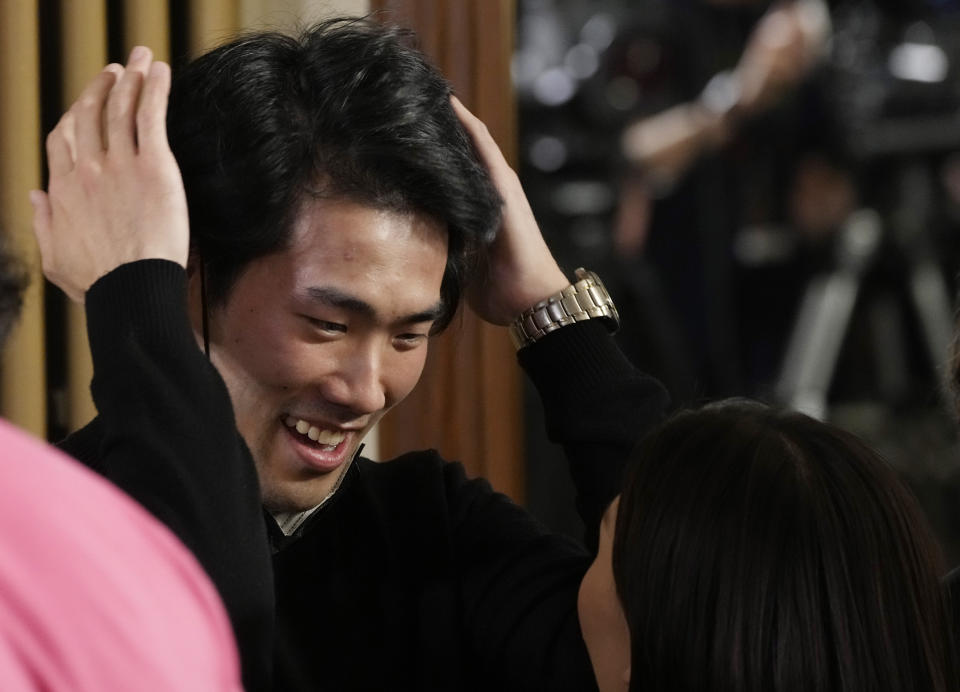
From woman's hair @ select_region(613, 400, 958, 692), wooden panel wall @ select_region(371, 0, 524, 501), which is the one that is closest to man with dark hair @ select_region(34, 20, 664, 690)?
woman's hair @ select_region(613, 400, 958, 692)

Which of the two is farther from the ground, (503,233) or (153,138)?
(153,138)

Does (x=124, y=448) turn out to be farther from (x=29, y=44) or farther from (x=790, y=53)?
(x=790, y=53)

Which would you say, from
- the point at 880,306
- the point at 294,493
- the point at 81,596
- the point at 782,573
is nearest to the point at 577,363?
the point at 294,493

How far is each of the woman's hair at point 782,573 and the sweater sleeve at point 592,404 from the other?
0.26 metres

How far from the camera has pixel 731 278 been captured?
3.65 metres

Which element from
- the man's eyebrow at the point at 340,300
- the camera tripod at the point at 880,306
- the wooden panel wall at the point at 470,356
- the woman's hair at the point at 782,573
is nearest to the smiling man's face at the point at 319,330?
the man's eyebrow at the point at 340,300

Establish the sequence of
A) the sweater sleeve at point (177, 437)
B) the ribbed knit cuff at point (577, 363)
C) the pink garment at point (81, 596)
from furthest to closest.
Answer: the ribbed knit cuff at point (577, 363) < the sweater sleeve at point (177, 437) < the pink garment at point (81, 596)

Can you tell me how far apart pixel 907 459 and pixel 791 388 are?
36 cm

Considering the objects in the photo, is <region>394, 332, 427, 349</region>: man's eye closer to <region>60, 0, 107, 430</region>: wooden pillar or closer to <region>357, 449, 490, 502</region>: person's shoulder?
<region>357, 449, 490, 502</region>: person's shoulder

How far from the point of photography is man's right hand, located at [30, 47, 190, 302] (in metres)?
0.91

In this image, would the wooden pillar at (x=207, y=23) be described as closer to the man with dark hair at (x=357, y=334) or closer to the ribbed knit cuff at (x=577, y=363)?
the man with dark hair at (x=357, y=334)

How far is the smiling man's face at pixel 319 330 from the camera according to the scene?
1.08 metres

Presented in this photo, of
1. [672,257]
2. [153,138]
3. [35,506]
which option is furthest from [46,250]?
[672,257]

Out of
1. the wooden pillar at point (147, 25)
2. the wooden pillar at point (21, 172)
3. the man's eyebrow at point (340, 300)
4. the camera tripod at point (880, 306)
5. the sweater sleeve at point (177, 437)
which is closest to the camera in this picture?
the sweater sleeve at point (177, 437)
